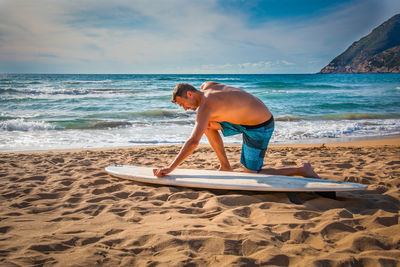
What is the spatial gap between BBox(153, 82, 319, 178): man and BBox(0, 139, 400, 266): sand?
420mm

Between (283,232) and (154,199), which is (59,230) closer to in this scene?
(154,199)

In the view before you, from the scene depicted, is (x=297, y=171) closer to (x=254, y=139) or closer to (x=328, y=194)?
(x=328, y=194)

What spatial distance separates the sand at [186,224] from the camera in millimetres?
1550

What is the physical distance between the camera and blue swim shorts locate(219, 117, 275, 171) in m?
2.96

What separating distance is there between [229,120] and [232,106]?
216mm

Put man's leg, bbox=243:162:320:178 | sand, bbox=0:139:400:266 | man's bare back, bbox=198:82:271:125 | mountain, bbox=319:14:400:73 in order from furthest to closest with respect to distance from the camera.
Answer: mountain, bbox=319:14:400:73 < man's leg, bbox=243:162:320:178 < man's bare back, bbox=198:82:271:125 < sand, bbox=0:139:400:266

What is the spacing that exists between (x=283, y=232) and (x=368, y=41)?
88.7 meters

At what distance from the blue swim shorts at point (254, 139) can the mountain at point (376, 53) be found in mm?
74263

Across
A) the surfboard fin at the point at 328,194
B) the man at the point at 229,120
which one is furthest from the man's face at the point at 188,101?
the surfboard fin at the point at 328,194

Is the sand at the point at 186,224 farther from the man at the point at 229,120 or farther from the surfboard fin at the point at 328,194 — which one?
the man at the point at 229,120

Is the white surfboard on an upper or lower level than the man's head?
lower

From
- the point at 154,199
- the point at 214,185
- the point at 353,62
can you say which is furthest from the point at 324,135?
the point at 353,62

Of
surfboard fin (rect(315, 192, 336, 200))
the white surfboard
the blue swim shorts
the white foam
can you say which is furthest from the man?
the white foam

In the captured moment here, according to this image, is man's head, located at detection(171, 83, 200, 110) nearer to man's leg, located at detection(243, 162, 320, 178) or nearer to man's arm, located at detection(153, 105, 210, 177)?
man's arm, located at detection(153, 105, 210, 177)
